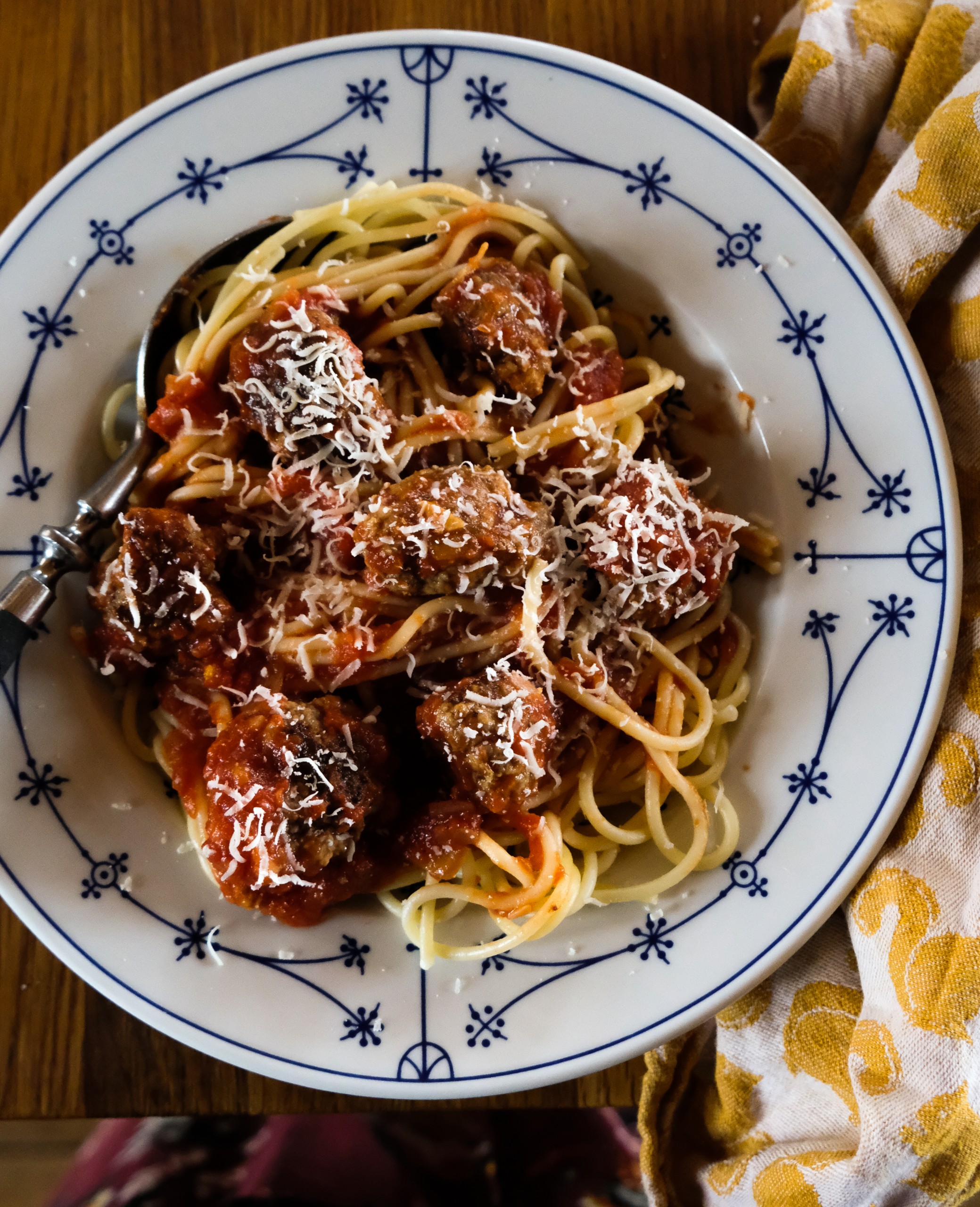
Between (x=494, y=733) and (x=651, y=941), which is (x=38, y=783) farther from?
(x=651, y=941)

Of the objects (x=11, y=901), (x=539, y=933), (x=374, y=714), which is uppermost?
(x=374, y=714)

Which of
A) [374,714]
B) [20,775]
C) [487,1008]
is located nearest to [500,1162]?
[487,1008]

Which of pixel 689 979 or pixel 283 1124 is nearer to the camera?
pixel 689 979

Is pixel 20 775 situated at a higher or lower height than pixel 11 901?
higher

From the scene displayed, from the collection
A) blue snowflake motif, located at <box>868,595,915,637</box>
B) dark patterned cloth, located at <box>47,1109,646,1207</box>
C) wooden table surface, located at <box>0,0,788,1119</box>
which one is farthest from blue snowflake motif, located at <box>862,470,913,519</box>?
dark patterned cloth, located at <box>47,1109,646,1207</box>

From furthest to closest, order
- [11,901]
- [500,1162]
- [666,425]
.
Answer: [500,1162]
[666,425]
[11,901]

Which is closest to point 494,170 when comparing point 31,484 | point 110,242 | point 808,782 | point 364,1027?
point 110,242

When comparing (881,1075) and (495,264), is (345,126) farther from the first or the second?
(881,1075)
